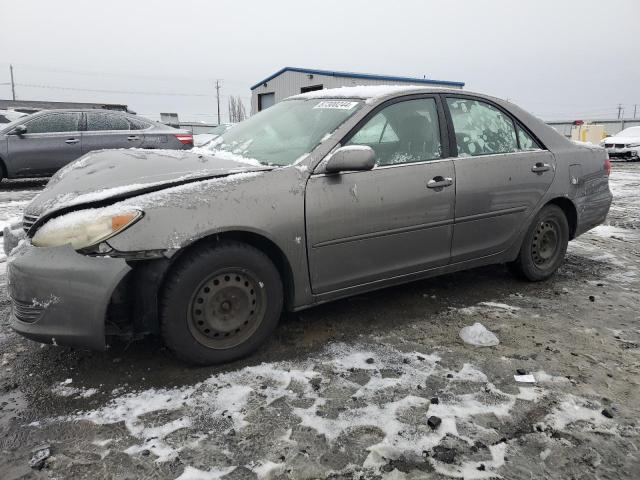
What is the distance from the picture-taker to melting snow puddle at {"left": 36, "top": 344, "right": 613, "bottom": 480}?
2.07 metres

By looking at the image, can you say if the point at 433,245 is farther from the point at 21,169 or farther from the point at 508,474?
the point at 21,169

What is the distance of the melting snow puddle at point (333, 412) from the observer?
2070 mm

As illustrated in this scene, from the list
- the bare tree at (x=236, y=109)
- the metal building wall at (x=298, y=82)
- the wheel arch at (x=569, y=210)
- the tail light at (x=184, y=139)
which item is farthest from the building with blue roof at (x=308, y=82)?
the bare tree at (x=236, y=109)

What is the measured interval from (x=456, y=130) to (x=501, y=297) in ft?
4.54

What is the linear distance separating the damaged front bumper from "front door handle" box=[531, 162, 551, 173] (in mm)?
3138

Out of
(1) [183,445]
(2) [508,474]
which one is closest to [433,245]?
(2) [508,474]

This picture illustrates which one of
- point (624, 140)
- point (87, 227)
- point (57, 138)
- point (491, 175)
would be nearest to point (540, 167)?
point (491, 175)

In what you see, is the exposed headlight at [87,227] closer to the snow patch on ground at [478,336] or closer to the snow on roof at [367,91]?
the snow on roof at [367,91]

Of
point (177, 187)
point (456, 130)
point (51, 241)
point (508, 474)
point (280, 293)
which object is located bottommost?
point (508, 474)

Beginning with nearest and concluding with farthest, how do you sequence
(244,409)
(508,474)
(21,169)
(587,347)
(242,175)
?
(508,474), (244,409), (242,175), (587,347), (21,169)

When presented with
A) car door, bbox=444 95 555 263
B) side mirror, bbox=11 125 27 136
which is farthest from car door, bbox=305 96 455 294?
side mirror, bbox=11 125 27 136

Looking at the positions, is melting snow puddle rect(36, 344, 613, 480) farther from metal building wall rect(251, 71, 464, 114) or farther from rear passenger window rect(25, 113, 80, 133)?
metal building wall rect(251, 71, 464, 114)

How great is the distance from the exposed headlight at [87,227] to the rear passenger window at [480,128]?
2320 mm

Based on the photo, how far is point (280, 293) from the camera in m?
2.85
